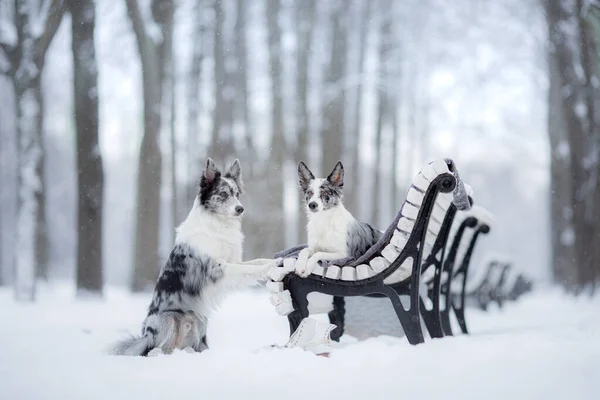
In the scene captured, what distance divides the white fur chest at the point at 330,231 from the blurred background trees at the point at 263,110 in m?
2.78

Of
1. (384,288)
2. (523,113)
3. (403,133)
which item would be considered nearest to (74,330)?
(384,288)

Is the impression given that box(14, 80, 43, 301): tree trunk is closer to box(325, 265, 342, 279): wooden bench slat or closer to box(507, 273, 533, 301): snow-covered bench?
box(325, 265, 342, 279): wooden bench slat

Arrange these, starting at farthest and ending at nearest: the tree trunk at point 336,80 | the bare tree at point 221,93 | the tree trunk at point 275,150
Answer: the tree trunk at point 336,80 → the tree trunk at point 275,150 → the bare tree at point 221,93

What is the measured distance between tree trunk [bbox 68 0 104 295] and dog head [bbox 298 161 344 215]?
2.71 m

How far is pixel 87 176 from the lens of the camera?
473 centimetres

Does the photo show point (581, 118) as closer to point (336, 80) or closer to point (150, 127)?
point (336, 80)

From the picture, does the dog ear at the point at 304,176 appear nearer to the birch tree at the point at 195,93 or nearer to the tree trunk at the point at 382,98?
the birch tree at the point at 195,93

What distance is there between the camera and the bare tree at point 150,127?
514 cm

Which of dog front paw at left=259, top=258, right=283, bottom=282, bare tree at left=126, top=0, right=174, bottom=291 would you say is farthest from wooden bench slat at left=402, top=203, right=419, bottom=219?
bare tree at left=126, top=0, right=174, bottom=291

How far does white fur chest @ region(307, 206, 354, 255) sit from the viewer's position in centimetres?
244

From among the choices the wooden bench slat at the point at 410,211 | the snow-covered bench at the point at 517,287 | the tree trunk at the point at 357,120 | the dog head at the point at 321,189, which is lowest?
the snow-covered bench at the point at 517,287

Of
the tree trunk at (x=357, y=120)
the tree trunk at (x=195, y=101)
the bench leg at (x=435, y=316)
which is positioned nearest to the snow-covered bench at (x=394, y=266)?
the bench leg at (x=435, y=316)

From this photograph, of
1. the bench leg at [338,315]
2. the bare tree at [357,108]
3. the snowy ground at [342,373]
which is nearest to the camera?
the snowy ground at [342,373]

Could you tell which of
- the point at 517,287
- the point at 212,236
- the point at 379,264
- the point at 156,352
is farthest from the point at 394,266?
the point at 517,287
